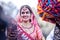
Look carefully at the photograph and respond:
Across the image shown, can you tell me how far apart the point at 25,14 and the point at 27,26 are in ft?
0.27

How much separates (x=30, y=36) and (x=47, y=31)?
12 cm

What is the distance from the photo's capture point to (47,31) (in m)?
1.30

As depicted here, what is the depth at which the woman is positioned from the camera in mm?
1279

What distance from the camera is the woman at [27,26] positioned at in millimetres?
1279

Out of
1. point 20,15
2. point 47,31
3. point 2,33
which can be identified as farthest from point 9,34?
point 47,31

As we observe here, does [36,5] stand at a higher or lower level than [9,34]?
higher

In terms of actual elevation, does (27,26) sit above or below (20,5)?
below

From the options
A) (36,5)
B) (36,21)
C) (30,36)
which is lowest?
(30,36)

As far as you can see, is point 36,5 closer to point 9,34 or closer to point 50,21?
point 50,21

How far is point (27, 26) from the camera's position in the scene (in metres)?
1.29

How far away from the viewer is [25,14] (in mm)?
1280

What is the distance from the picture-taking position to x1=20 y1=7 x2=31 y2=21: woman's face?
1.28 metres

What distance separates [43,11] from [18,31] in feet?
0.73

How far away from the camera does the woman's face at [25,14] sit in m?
1.28
